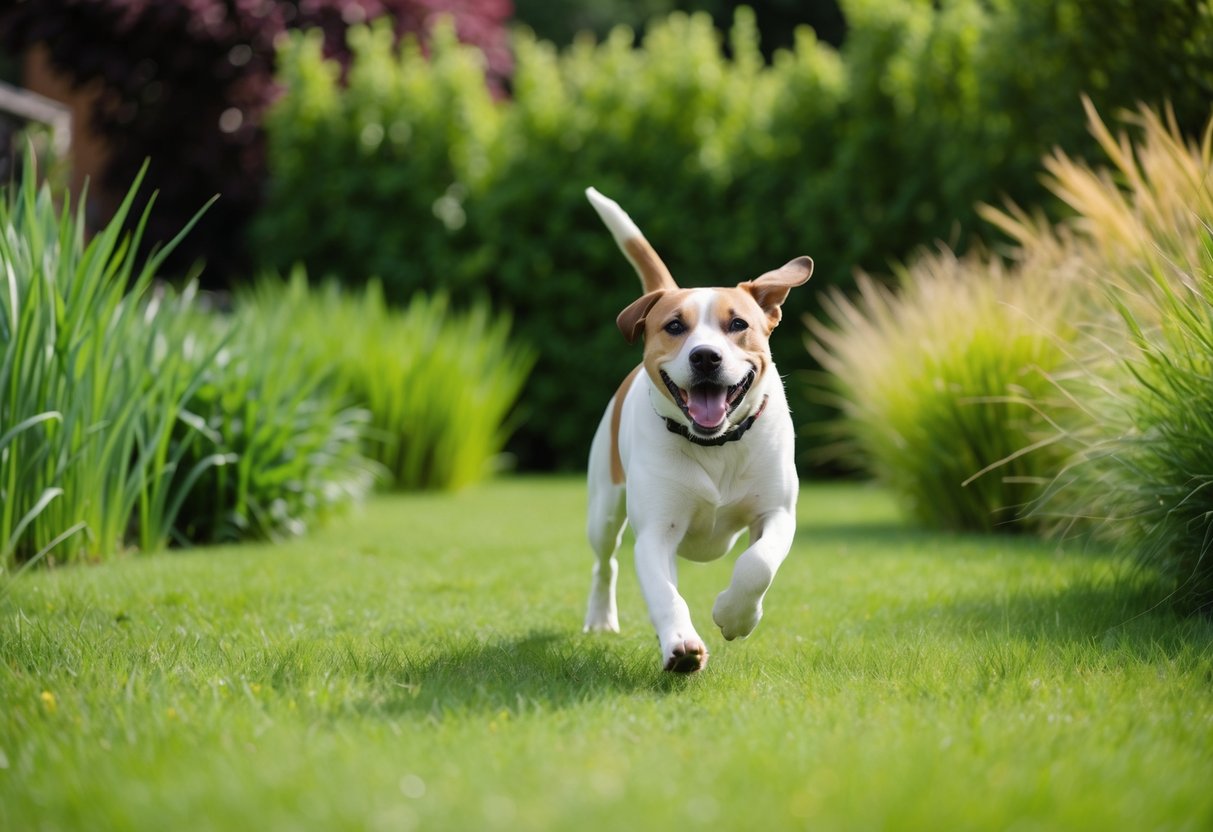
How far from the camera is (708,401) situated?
358 cm

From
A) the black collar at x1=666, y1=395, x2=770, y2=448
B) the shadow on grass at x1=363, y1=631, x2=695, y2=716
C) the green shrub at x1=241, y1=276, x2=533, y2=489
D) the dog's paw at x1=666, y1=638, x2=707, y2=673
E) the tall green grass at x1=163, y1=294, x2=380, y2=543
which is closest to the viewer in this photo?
the shadow on grass at x1=363, y1=631, x2=695, y2=716

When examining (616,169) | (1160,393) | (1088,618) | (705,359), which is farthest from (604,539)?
(616,169)

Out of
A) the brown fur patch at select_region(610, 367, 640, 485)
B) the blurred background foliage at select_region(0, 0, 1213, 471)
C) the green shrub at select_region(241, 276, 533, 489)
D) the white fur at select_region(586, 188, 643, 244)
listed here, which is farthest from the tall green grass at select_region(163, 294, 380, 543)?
the blurred background foliage at select_region(0, 0, 1213, 471)

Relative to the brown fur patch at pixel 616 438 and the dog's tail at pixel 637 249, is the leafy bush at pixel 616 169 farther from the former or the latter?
the brown fur patch at pixel 616 438

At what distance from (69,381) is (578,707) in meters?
2.96

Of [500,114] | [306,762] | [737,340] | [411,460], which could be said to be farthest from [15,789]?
[500,114]

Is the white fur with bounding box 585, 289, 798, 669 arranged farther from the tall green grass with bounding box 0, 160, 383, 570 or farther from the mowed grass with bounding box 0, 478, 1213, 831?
the tall green grass with bounding box 0, 160, 383, 570

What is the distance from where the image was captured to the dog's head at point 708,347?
355cm

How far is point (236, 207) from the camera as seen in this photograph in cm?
1609

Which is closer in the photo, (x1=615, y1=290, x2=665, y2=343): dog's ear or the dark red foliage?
(x1=615, y1=290, x2=665, y2=343): dog's ear

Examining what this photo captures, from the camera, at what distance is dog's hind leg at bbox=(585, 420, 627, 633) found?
14.3 feet

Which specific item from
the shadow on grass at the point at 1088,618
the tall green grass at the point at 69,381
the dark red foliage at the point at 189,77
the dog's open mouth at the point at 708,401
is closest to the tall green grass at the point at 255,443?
the tall green grass at the point at 69,381

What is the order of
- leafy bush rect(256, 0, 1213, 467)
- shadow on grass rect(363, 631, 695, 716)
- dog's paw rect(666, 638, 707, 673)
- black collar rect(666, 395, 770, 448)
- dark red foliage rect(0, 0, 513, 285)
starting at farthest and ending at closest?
dark red foliage rect(0, 0, 513, 285) → leafy bush rect(256, 0, 1213, 467) → black collar rect(666, 395, 770, 448) → dog's paw rect(666, 638, 707, 673) → shadow on grass rect(363, 631, 695, 716)

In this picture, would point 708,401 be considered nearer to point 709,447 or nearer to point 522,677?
point 709,447
